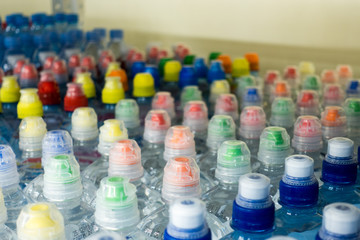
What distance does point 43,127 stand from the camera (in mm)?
1300

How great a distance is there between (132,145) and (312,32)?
122 centimetres

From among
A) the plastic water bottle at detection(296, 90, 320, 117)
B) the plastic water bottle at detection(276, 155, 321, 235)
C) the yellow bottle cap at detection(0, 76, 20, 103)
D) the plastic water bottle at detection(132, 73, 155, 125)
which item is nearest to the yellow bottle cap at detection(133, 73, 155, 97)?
the plastic water bottle at detection(132, 73, 155, 125)

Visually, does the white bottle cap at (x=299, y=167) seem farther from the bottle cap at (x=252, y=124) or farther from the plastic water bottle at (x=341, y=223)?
the bottle cap at (x=252, y=124)

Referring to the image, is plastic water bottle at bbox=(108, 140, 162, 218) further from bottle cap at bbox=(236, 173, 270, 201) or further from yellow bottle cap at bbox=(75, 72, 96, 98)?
yellow bottle cap at bbox=(75, 72, 96, 98)

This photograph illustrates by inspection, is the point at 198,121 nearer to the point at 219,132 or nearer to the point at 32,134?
Result: the point at 219,132

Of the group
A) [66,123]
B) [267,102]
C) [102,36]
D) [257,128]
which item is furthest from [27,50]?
[257,128]

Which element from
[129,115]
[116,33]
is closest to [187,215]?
[129,115]

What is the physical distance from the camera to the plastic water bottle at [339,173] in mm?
1016

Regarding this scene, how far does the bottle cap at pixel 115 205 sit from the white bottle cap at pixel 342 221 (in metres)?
0.32

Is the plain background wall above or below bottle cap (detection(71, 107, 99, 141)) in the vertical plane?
above

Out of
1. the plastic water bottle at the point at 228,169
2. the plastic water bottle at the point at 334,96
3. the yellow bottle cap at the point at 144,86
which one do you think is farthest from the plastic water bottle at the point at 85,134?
the plastic water bottle at the point at 334,96

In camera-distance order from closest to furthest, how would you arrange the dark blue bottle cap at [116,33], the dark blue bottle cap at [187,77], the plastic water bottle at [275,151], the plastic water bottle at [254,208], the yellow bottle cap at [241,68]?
1. the plastic water bottle at [254,208]
2. the plastic water bottle at [275,151]
3. the dark blue bottle cap at [187,77]
4. the yellow bottle cap at [241,68]
5. the dark blue bottle cap at [116,33]

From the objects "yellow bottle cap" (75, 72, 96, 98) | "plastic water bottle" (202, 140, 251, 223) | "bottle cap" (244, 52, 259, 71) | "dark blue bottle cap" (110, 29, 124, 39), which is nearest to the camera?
"plastic water bottle" (202, 140, 251, 223)

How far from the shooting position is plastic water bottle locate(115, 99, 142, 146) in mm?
1443
